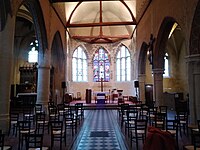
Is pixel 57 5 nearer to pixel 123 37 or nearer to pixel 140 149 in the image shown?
pixel 123 37

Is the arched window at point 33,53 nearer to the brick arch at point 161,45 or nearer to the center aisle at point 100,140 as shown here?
the brick arch at point 161,45

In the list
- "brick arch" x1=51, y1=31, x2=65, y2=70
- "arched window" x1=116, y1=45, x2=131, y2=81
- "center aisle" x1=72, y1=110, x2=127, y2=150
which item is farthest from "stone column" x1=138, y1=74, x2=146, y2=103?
"center aisle" x1=72, y1=110, x2=127, y2=150

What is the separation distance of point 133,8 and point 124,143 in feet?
51.2

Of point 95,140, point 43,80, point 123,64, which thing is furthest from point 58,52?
point 95,140

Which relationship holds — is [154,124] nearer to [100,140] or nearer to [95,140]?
[100,140]

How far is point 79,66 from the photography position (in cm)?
2573

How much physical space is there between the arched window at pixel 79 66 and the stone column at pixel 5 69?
17215 millimetres

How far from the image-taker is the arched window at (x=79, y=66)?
2517cm

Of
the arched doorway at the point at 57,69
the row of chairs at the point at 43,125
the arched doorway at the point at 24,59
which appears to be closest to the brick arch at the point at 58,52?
the arched doorway at the point at 57,69

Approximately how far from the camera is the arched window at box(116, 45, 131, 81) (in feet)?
81.6

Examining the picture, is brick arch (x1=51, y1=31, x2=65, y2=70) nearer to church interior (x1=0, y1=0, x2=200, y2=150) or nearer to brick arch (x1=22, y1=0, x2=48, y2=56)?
church interior (x1=0, y1=0, x2=200, y2=150)

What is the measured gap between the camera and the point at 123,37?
23.5 m

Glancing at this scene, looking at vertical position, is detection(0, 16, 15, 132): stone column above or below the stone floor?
Answer: above

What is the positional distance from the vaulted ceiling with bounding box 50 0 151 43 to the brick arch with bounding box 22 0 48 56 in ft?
12.0
